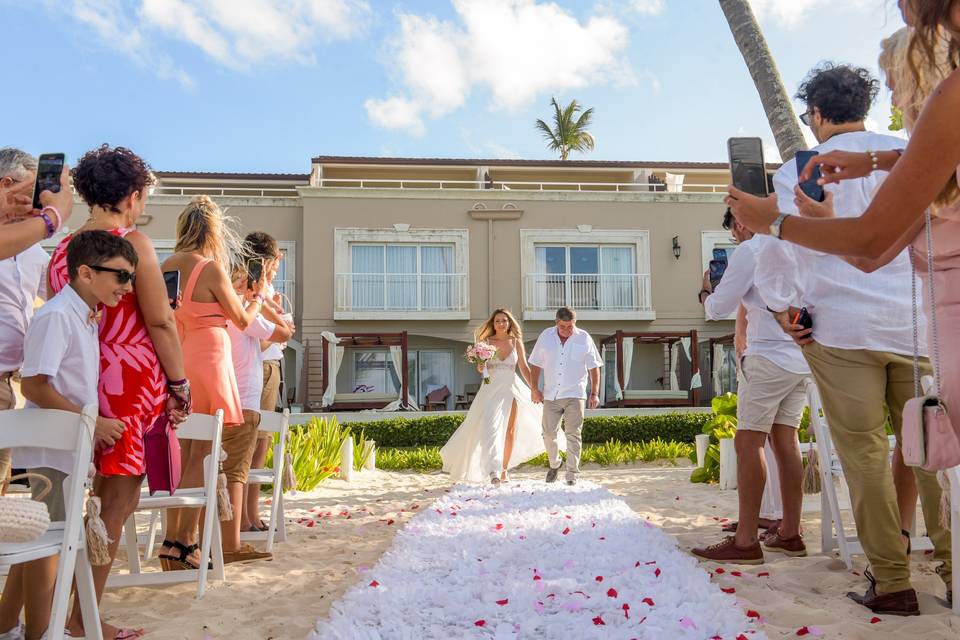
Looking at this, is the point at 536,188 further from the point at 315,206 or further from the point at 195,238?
the point at 195,238

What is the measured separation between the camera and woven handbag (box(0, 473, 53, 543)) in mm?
2082

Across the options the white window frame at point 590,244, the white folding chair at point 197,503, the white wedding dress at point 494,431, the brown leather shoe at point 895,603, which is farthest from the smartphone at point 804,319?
the white window frame at point 590,244

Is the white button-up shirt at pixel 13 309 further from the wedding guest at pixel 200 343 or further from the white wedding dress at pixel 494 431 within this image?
the white wedding dress at pixel 494 431

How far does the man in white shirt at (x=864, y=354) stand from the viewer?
3100 millimetres

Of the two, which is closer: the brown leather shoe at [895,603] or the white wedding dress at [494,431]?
the brown leather shoe at [895,603]

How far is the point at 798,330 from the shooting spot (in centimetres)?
337

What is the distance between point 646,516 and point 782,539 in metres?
1.73

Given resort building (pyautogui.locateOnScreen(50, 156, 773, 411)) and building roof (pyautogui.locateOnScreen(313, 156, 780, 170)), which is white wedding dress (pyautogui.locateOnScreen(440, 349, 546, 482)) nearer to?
resort building (pyautogui.locateOnScreen(50, 156, 773, 411))

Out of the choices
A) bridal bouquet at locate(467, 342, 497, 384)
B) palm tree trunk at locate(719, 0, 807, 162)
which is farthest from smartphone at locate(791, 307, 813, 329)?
bridal bouquet at locate(467, 342, 497, 384)

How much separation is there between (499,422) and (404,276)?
12.7m

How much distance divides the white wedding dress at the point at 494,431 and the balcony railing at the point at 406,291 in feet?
38.5

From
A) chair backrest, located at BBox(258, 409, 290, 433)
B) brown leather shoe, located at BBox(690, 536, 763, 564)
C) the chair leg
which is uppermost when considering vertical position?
chair backrest, located at BBox(258, 409, 290, 433)

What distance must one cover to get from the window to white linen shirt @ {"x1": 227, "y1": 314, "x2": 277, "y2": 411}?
15863 millimetres

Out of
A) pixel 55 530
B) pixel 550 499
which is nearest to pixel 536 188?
pixel 550 499
